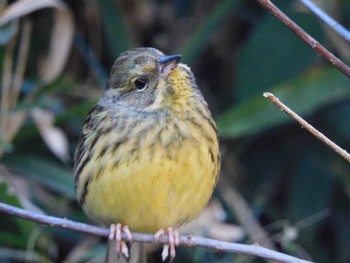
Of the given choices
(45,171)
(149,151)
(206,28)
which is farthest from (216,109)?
(149,151)

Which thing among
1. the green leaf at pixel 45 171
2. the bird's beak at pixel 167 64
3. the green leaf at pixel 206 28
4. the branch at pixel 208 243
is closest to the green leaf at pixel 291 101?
the green leaf at pixel 206 28

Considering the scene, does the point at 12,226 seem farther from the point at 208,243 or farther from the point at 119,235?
the point at 208,243

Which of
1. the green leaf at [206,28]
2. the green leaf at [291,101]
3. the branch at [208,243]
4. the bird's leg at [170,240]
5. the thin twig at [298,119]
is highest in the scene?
the green leaf at [206,28]

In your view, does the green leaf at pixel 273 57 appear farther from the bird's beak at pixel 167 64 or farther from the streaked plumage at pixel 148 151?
the bird's beak at pixel 167 64

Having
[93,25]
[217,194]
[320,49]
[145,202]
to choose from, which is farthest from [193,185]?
[93,25]

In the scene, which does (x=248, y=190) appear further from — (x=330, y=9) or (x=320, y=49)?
(x=320, y=49)

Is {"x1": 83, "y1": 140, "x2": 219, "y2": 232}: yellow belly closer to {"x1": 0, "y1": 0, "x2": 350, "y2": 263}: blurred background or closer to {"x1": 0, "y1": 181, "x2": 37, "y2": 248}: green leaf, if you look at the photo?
{"x1": 0, "y1": 181, "x2": 37, "y2": 248}: green leaf
